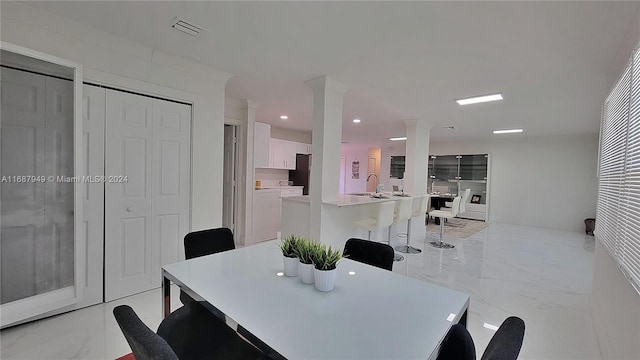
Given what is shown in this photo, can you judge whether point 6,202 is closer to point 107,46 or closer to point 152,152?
point 152,152

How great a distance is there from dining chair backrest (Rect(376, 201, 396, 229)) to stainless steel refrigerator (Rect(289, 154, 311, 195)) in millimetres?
2996

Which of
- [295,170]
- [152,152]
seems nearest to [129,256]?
[152,152]

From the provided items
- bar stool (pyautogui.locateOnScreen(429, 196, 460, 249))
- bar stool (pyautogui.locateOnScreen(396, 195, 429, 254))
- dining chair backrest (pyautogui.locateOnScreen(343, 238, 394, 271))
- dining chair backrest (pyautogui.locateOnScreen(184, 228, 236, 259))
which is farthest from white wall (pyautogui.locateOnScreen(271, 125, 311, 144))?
dining chair backrest (pyautogui.locateOnScreen(343, 238, 394, 271))

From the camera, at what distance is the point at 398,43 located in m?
2.41

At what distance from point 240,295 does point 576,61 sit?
12.1ft

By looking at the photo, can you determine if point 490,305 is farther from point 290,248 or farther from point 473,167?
point 473,167

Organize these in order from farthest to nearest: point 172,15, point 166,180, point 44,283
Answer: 1. point 166,180
2. point 44,283
3. point 172,15

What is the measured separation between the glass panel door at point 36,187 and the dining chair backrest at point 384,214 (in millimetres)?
3240

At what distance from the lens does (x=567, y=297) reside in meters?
3.03

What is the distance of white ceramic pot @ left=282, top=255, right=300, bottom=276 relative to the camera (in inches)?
58.9

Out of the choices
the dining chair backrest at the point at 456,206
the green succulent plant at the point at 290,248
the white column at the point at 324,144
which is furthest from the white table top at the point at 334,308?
the dining chair backrest at the point at 456,206

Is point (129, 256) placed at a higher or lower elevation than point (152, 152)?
lower

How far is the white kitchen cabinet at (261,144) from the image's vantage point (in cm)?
499

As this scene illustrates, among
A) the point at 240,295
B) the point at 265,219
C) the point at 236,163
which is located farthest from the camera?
the point at 265,219
